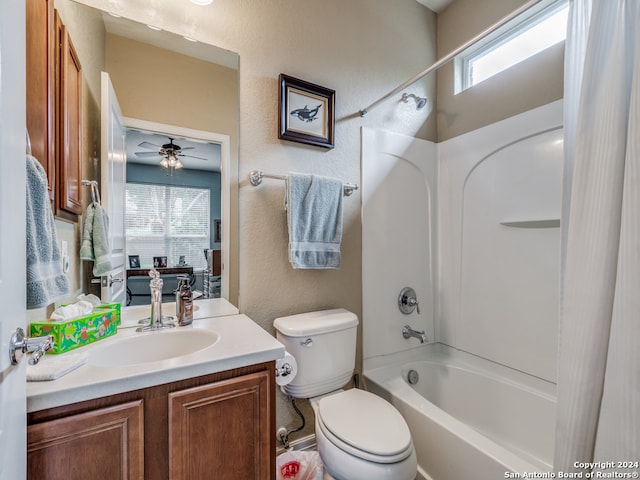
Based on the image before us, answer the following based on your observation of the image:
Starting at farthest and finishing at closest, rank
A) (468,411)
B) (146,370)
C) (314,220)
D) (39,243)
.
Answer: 1. (468,411)
2. (314,220)
3. (146,370)
4. (39,243)

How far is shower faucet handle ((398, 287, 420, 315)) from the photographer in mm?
1958

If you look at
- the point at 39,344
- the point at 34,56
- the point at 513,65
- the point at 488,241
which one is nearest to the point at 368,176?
the point at 488,241

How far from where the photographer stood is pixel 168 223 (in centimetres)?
132

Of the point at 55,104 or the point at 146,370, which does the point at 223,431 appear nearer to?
the point at 146,370

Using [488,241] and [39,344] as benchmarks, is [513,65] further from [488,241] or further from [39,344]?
[39,344]

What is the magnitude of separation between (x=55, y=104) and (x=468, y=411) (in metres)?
2.45

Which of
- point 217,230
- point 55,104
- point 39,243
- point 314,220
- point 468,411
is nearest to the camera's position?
point 39,243

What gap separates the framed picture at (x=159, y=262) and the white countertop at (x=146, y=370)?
283mm

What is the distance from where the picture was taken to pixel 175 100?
135 cm

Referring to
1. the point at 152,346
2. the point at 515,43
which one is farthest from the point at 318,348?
the point at 515,43

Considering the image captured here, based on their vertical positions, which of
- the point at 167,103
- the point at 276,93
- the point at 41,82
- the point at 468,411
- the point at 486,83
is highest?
the point at 486,83

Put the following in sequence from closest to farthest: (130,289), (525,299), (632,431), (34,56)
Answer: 1. (632,431)
2. (34,56)
3. (130,289)
4. (525,299)

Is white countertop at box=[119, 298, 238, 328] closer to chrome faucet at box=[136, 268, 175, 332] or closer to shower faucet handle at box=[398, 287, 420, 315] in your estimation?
chrome faucet at box=[136, 268, 175, 332]

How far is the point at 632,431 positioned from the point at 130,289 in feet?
5.55
